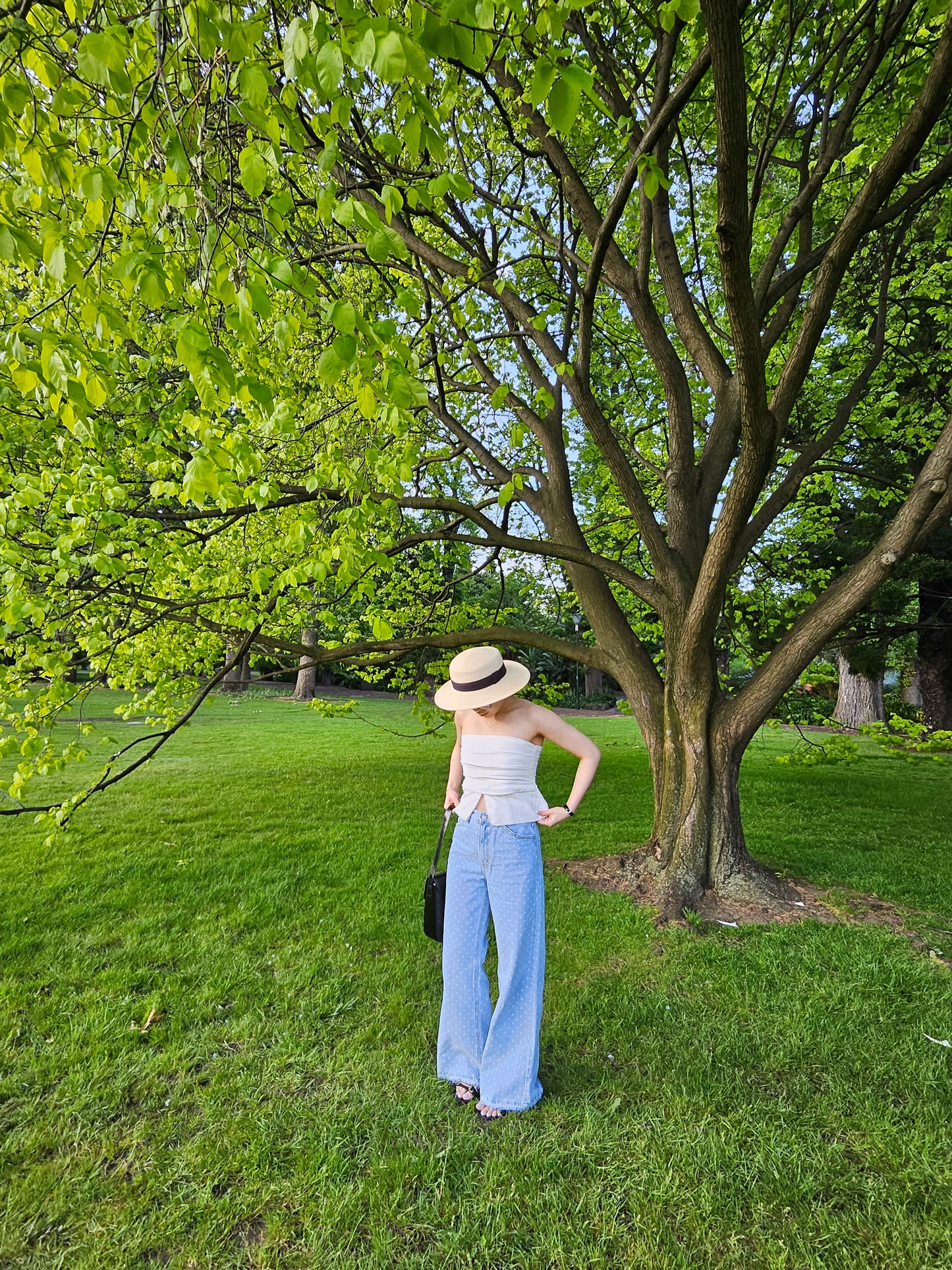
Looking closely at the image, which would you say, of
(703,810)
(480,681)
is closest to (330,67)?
(480,681)

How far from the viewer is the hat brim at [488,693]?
2.68 metres

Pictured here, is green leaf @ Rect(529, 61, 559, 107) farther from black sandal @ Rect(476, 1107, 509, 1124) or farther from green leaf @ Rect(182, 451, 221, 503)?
black sandal @ Rect(476, 1107, 509, 1124)

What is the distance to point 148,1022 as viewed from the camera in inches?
130

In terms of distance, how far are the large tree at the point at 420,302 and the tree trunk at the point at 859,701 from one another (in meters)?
9.93

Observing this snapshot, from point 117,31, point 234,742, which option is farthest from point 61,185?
point 234,742

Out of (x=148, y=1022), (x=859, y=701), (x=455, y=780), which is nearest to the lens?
(x=455, y=780)

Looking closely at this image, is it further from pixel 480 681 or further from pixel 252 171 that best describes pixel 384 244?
pixel 480 681

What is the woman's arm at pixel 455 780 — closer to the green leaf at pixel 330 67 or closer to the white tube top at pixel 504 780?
the white tube top at pixel 504 780

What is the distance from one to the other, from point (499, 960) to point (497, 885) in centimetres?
32

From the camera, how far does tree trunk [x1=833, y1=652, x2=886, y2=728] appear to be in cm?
1602

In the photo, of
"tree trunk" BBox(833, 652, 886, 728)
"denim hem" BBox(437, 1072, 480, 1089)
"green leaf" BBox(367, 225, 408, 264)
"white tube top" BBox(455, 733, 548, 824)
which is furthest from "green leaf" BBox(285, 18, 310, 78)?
"tree trunk" BBox(833, 652, 886, 728)

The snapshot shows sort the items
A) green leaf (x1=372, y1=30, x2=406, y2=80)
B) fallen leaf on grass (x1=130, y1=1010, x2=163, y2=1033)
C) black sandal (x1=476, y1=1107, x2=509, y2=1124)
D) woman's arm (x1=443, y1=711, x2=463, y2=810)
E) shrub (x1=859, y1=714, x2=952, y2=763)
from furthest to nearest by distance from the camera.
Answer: shrub (x1=859, y1=714, x2=952, y2=763), fallen leaf on grass (x1=130, y1=1010, x2=163, y2=1033), woman's arm (x1=443, y1=711, x2=463, y2=810), black sandal (x1=476, y1=1107, x2=509, y2=1124), green leaf (x1=372, y1=30, x2=406, y2=80)

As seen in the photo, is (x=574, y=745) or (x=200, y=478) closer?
(x=200, y=478)

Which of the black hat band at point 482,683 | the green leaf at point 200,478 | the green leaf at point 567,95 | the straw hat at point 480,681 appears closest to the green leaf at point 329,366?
the green leaf at point 200,478
